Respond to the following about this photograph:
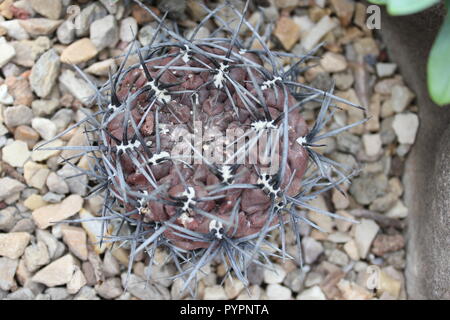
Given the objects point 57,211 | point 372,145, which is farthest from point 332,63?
point 57,211

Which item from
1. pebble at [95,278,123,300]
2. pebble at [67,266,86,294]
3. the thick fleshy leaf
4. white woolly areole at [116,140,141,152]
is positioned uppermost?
the thick fleshy leaf

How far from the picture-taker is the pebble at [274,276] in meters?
1.64

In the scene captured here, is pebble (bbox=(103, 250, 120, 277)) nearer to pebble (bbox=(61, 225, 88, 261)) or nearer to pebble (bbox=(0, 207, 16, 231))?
pebble (bbox=(61, 225, 88, 261))

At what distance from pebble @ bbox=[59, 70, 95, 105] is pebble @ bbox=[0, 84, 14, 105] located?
0.15 m

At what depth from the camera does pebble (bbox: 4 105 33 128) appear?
152cm

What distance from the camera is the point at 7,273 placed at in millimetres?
1483

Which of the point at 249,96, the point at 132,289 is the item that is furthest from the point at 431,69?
the point at 132,289

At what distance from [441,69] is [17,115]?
113 centimetres

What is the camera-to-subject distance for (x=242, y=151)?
3.57 ft

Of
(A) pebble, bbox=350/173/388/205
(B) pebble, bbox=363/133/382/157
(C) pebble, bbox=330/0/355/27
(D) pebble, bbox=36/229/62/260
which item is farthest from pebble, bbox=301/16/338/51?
(D) pebble, bbox=36/229/62/260

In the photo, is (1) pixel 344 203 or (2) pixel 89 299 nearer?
(2) pixel 89 299

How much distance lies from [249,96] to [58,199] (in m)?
0.69

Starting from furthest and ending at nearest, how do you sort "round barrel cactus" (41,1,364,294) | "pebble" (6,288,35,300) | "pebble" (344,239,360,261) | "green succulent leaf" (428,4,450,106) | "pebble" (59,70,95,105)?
"pebble" (344,239,360,261)
"pebble" (59,70,95,105)
"pebble" (6,288,35,300)
"round barrel cactus" (41,1,364,294)
"green succulent leaf" (428,4,450,106)

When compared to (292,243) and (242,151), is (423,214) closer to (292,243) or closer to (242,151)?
(292,243)
